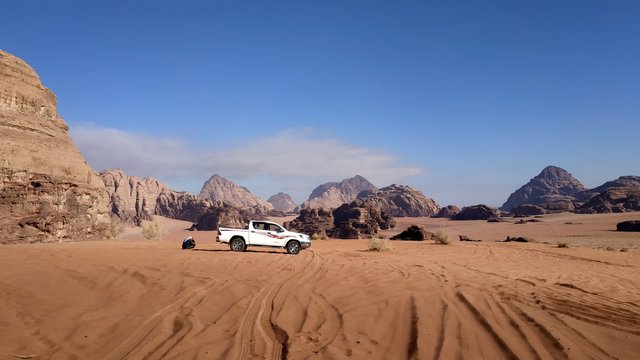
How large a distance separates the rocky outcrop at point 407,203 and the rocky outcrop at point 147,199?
133 feet

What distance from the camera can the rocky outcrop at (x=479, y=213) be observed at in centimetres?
7381

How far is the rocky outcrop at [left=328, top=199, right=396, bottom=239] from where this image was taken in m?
44.3

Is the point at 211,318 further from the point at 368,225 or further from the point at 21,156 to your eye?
the point at 368,225

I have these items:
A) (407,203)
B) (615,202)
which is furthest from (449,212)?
(615,202)

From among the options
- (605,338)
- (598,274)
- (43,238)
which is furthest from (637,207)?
(43,238)

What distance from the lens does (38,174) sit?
23.2m

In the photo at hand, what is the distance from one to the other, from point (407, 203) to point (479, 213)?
904 inches

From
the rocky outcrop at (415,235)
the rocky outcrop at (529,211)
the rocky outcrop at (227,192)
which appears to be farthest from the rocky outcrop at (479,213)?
the rocky outcrop at (227,192)

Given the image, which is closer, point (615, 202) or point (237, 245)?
point (237, 245)

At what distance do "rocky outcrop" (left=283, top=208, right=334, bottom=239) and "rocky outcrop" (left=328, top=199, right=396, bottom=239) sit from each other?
102cm

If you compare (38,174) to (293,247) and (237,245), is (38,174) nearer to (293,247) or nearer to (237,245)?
(237,245)

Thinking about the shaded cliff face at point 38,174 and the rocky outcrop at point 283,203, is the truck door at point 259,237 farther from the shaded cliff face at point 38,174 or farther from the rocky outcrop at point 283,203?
the rocky outcrop at point 283,203

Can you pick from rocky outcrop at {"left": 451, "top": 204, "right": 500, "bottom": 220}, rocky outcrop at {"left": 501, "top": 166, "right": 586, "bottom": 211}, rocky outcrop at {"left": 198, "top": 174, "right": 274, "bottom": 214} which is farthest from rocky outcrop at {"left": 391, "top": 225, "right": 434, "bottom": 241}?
rocky outcrop at {"left": 198, "top": 174, "right": 274, "bottom": 214}

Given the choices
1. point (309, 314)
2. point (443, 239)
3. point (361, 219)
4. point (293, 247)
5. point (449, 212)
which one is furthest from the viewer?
point (449, 212)
